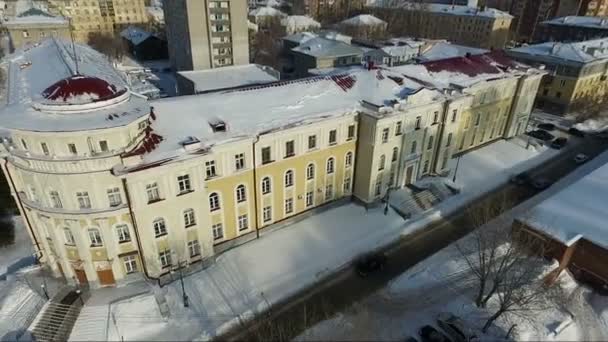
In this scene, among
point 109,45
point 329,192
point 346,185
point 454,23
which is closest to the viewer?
point 329,192

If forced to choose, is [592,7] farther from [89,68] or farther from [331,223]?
[89,68]

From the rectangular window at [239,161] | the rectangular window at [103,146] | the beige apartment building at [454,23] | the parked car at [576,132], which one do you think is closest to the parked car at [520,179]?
the parked car at [576,132]

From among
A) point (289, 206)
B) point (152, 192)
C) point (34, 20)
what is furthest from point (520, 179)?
point (34, 20)

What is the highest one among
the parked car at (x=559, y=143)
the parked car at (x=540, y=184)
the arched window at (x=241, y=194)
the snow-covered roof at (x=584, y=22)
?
the snow-covered roof at (x=584, y=22)

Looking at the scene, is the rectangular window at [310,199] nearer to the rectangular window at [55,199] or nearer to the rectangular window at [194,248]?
the rectangular window at [194,248]

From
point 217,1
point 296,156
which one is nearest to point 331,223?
Result: point 296,156

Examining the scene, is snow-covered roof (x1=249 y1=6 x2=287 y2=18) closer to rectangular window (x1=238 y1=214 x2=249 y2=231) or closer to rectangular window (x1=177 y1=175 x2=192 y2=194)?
rectangular window (x1=238 y1=214 x2=249 y2=231)

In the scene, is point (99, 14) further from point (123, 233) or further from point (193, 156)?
point (193, 156)
